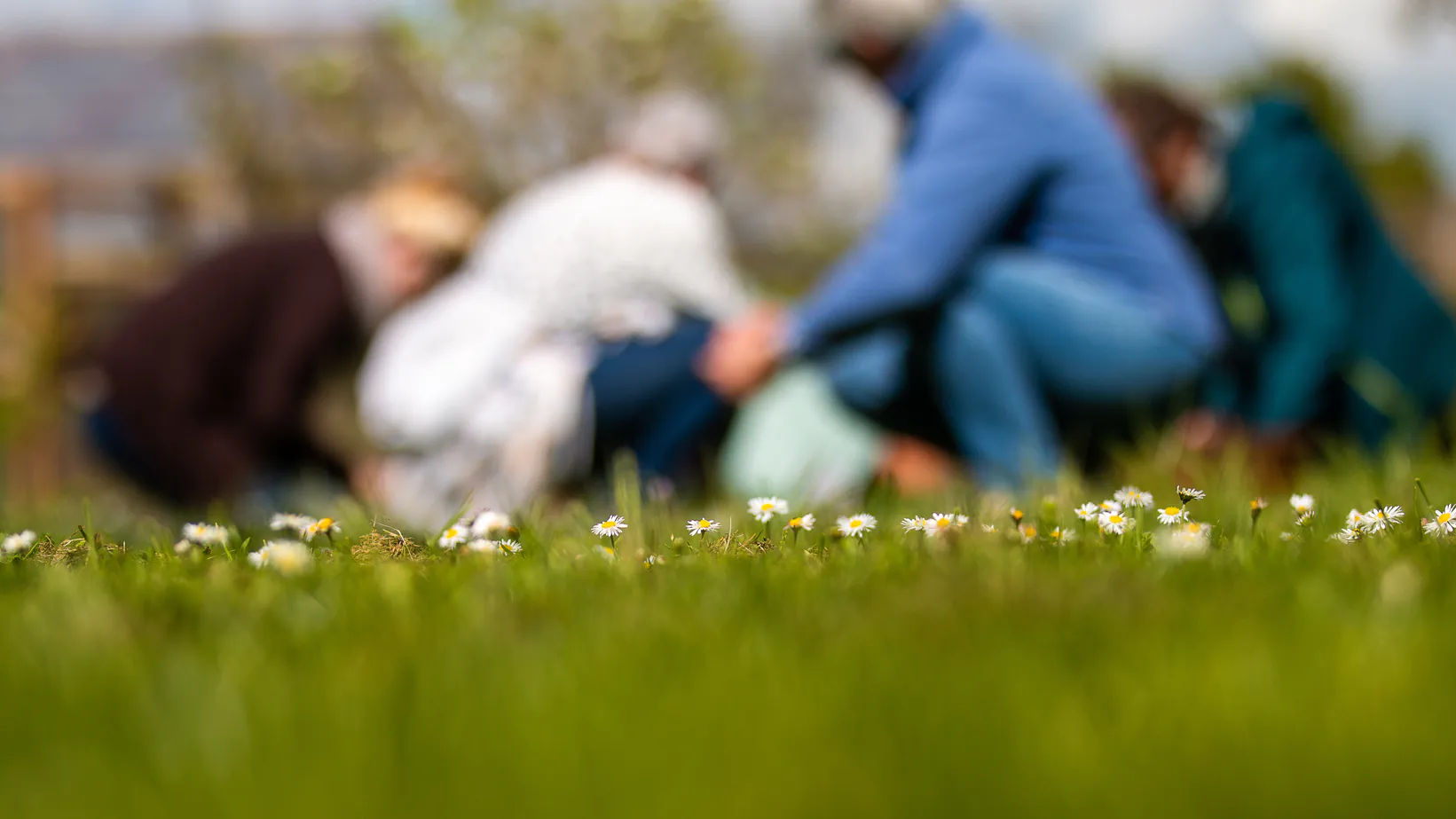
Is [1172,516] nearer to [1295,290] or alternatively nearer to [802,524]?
[802,524]

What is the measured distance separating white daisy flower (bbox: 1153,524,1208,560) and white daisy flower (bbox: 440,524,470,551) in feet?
3.42

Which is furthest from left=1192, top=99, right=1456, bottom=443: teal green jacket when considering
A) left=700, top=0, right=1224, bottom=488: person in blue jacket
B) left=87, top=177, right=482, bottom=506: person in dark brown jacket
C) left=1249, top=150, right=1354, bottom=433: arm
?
left=87, top=177, right=482, bottom=506: person in dark brown jacket

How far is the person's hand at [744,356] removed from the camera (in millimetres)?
3982

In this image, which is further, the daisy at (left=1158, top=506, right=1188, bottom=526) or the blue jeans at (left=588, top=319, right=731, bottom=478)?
the blue jeans at (left=588, top=319, right=731, bottom=478)

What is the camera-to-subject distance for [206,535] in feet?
6.41

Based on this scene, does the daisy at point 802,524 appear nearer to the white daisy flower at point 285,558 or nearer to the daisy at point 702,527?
the daisy at point 702,527

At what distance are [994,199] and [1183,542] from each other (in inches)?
76.5

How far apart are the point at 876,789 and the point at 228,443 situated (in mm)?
4466

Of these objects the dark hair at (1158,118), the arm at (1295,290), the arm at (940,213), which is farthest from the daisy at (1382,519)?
the dark hair at (1158,118)

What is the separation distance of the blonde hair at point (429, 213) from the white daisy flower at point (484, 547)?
3.46 metres

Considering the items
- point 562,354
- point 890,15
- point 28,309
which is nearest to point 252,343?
point 562,354

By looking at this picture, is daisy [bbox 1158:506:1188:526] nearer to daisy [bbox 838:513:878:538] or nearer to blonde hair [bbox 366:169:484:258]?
daisy [bbox 838:513:878:538]

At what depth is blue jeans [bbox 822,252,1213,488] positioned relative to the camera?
11.4 feet

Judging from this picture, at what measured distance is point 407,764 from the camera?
39.3 inches
